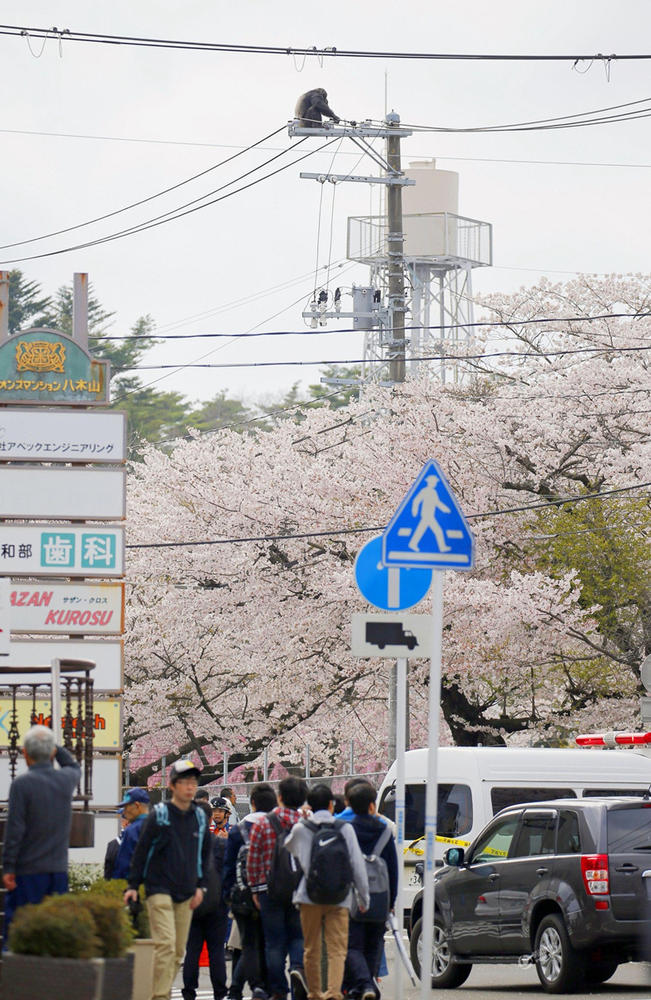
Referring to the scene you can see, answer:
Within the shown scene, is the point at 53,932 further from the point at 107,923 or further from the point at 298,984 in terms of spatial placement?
the point at 298,984

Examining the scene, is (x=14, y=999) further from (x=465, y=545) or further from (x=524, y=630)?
(x=524, y=630)

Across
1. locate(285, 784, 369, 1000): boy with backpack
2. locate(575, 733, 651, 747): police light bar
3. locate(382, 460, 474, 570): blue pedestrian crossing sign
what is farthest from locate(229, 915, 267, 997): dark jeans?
locate(575, 733, 651, 747): police light bar

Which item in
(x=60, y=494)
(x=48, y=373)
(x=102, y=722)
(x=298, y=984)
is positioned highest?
(x=48, y=373)

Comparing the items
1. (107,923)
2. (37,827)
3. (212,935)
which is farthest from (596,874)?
(107,923)

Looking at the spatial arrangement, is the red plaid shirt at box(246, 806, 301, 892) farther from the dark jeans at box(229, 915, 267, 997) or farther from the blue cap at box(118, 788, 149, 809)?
the blue cap at box(118, 788, 149, 809)

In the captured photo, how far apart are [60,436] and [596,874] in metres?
8.53

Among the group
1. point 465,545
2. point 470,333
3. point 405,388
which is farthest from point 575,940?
point 470,333

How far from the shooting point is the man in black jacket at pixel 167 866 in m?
10.2

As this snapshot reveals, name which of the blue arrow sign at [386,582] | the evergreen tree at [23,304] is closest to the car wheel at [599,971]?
the blue arrow sign at [386,582]

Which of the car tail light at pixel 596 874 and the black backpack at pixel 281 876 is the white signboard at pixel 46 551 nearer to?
the car tail light at pixel 596 874

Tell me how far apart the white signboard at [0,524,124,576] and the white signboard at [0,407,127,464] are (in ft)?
2.76

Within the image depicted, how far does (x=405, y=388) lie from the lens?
29.0m

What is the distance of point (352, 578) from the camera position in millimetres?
25719

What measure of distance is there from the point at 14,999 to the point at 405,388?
73.4 ft
